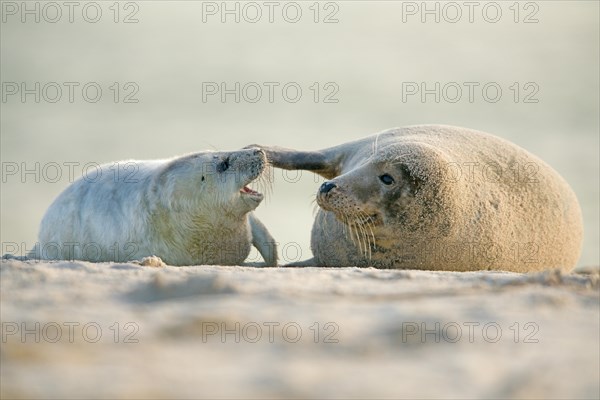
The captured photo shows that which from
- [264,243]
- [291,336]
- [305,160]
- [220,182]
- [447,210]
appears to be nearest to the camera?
[291,336]

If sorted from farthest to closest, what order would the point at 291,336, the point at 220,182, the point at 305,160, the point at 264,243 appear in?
the point at 305,160
the point at 264,243
the point at 220,182
the point at 291,336

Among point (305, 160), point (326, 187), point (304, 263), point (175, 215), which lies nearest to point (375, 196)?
point (326, 187)

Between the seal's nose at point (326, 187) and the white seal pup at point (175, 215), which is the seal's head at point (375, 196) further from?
the white seal pup at point (175, 215)

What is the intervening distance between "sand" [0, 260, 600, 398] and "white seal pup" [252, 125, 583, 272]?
221 cm

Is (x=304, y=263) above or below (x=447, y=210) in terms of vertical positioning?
below

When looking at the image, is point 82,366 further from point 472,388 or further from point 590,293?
point 590,293

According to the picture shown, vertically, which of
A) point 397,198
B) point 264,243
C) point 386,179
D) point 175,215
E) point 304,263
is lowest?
point 304,263

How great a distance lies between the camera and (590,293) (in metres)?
4.26

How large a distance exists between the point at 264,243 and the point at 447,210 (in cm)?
168

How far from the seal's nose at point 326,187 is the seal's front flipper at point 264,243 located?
1.17 metres

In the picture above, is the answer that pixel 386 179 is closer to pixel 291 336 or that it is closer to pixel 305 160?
pixel 305 160

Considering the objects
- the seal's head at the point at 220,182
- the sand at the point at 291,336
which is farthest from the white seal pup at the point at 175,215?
the sand at the point at 291,336

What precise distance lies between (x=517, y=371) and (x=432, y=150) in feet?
13.4

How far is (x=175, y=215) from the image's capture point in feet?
24.4
